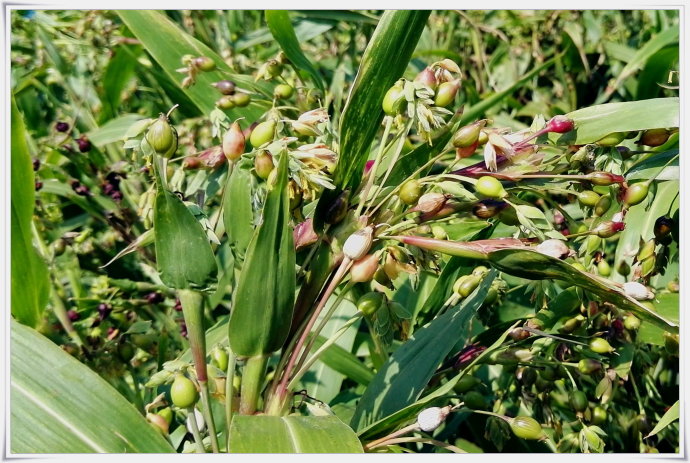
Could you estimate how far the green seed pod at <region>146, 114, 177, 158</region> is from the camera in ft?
2.42

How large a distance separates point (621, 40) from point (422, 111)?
1985 millimetres

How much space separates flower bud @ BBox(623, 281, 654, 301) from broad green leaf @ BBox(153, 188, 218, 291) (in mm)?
390

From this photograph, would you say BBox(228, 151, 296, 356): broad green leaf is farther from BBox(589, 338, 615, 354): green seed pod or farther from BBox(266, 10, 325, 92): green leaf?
BBox(266, 10, 325, 92): green leaf

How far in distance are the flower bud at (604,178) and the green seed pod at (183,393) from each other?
0.46m

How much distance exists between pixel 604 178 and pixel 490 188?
13cm

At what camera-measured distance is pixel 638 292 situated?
64cm

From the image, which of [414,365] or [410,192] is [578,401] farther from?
[410,192]

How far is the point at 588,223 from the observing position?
36.1 inches

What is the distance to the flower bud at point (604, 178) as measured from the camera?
739mm

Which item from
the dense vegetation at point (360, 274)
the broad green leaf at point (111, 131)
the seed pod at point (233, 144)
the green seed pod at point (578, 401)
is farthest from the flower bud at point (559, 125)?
the broad green leaf at point (111, 131)

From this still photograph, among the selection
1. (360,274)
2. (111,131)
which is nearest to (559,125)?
(360,274)

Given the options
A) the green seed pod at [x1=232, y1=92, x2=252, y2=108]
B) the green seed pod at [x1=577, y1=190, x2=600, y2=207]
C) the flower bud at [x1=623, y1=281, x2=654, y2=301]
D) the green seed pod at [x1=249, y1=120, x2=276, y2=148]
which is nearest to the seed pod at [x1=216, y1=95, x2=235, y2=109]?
the green seed pod at [x1=232, y1=92, x2=252, y2=108]

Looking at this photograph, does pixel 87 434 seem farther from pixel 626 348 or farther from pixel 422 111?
Answer: pixel 626 348

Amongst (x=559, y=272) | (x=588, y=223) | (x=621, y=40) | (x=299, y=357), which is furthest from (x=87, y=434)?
(x=621, y=40)
